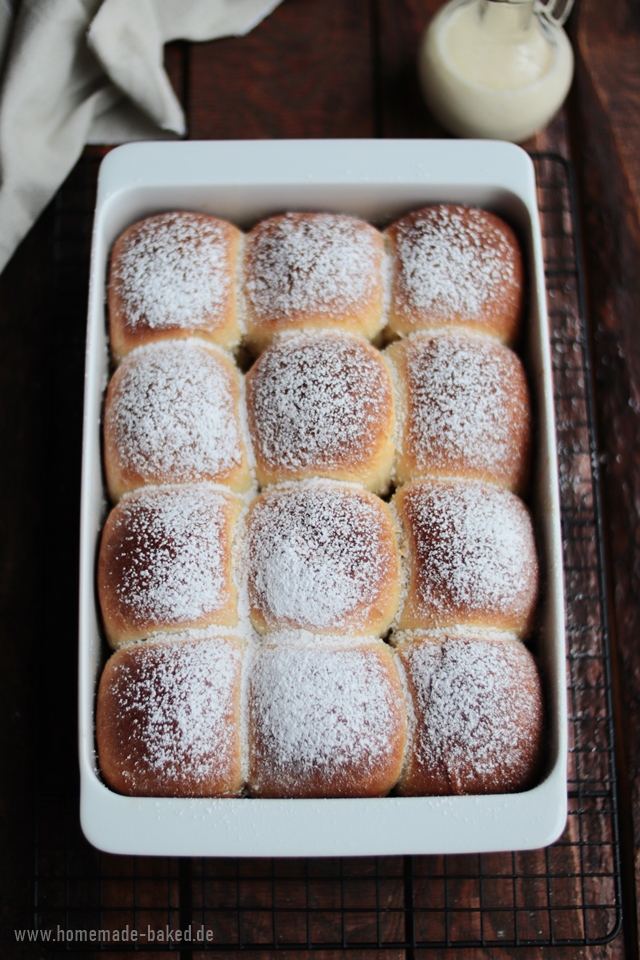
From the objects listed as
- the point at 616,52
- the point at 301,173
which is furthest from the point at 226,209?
the point at 616,52

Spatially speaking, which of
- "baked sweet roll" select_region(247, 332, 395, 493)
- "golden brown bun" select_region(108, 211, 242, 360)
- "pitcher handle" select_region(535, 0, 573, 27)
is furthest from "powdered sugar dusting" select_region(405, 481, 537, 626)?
"pitcher handle" select_region(535, 0, 573, 27)

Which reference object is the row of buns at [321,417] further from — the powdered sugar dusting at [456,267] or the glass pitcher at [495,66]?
the glass pitcher at [495,66]

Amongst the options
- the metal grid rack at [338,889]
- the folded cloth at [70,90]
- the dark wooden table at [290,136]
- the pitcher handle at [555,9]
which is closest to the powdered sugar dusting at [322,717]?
the metal grid rack at [338,889]

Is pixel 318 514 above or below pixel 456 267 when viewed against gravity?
below

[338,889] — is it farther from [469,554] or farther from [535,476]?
[535,476]

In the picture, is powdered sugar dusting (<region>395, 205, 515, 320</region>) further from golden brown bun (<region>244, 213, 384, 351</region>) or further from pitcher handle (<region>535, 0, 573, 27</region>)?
pitcher handle (<region>535, 0, 573, 27</region>)

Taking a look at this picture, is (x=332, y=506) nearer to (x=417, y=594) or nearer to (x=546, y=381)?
(x=417, y=594)

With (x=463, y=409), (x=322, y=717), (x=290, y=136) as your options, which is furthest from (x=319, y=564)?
(x=290, y=136)
